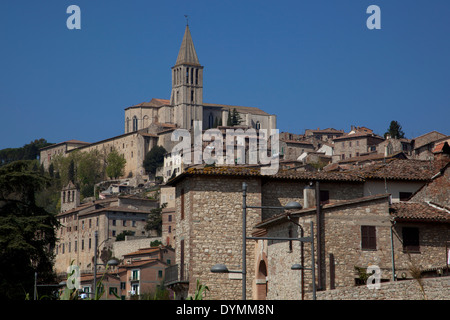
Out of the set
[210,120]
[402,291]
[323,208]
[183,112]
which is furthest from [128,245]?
[210,120]

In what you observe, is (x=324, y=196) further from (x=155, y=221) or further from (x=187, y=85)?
(x=187, y=85)

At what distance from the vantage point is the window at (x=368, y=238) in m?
25.5

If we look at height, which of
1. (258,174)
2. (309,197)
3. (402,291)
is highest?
(258,174)

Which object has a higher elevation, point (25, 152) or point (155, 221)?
point (25, 152)

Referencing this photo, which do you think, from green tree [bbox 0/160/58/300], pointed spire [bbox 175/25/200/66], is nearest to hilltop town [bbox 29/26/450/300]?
green tree [bbox 0/160/58/300]

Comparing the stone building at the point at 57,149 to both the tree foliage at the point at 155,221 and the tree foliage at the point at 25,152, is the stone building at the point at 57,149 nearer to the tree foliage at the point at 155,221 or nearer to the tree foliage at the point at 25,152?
the tree foliage at the point at 25,152

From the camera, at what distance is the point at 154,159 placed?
468 feet

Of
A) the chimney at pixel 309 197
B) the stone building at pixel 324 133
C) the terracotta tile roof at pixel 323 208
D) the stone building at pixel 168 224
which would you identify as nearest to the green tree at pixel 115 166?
the stone building at pixel 324 133

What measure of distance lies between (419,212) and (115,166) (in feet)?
415

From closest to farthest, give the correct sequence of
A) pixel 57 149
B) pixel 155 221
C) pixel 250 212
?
pixel 250 212, pixel 155 221, pixel 57 149

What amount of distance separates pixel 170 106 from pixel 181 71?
8492mm

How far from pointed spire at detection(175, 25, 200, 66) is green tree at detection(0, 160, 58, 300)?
133345 millimetres
